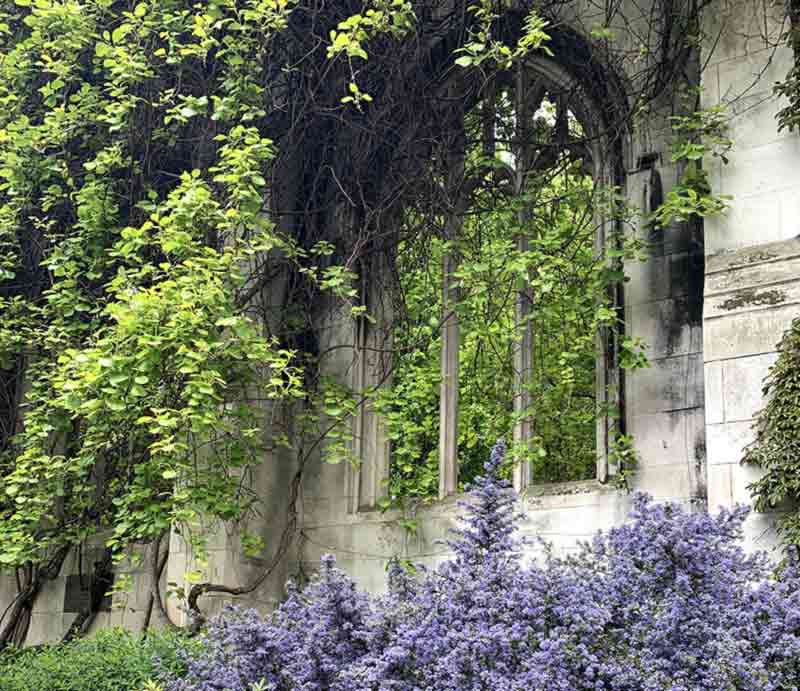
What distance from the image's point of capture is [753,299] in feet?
18.5

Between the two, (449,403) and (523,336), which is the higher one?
(523,336)

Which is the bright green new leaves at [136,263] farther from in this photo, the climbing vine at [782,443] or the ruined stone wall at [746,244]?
the climbing vine at [782,443]

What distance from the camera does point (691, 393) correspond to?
6535mm

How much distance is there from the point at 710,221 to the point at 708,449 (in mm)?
1278

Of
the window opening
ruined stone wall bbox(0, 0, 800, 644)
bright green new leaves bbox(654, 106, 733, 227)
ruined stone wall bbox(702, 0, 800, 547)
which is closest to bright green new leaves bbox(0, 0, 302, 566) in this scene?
ruined stone wall bbox(0, 0, 800, 644)

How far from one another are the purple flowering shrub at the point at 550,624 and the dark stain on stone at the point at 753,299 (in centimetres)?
138

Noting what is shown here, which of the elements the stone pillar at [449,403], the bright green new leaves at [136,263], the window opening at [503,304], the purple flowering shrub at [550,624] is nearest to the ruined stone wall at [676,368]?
the stone pillar at [449,403]

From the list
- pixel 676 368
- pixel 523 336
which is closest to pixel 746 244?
pixel 676 368

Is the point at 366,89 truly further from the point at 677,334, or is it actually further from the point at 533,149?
the point at 677,334

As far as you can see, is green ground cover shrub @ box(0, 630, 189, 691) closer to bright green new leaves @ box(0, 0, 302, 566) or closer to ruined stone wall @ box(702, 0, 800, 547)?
bright green new leaves @ box(0, 0, 302, 566)

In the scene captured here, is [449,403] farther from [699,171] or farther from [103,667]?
[103,667]

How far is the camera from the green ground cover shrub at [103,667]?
20.4 feet

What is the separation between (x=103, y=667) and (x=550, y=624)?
3021mm

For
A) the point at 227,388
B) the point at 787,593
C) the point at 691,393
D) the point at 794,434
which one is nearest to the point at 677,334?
the point at 691,393
